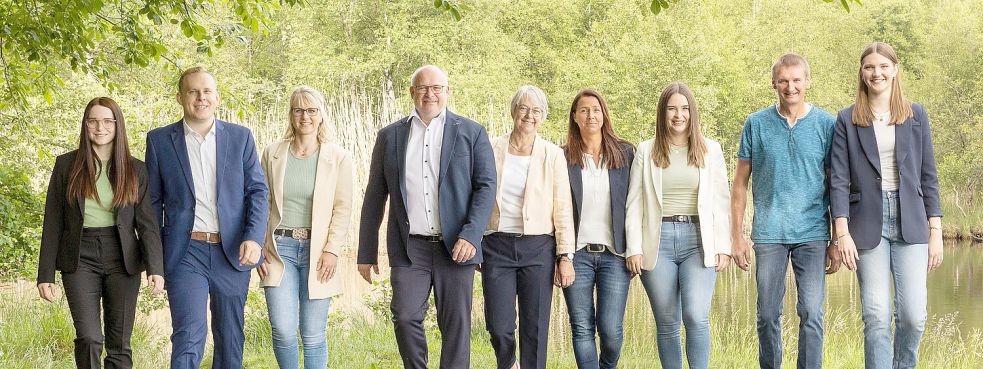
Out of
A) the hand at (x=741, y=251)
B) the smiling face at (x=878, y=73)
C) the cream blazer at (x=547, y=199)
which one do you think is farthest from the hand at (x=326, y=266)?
the smiling face at (x=878, y=73)

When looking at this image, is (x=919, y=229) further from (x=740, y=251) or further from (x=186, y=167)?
(x=186, y=167)

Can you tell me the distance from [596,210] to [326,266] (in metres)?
1.28

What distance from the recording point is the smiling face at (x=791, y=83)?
15.4 feet

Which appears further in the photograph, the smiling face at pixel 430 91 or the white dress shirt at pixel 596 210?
the white dress shirt at pixel 596 210

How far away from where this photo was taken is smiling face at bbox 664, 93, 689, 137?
191 inches

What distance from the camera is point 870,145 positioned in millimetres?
4582

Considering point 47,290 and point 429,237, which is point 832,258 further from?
point 47,290

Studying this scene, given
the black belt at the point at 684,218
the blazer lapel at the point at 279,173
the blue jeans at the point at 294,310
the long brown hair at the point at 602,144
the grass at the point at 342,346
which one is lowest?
the grass at the point at 342,346

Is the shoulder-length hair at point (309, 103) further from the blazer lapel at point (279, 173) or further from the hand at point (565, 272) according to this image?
the hand at point (565, 272)

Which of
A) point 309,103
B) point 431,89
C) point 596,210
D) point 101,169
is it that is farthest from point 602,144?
point 101,169

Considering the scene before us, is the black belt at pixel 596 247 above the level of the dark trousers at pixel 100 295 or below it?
above

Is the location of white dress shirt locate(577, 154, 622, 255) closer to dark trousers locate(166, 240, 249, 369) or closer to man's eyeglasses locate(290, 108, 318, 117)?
man's eyeglasses locate(290, 108, 318, 117)

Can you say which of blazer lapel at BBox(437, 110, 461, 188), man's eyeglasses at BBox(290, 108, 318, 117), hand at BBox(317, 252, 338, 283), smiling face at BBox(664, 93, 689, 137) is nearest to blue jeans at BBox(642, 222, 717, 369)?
smiling face at BBox(664, 93, 689, 137)

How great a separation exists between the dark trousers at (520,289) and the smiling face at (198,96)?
4.49ft
